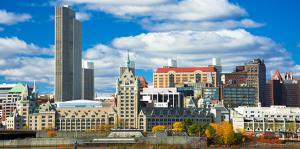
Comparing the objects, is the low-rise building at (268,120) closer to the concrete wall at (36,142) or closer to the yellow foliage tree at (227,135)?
the yellow foliage tree at (227,135)

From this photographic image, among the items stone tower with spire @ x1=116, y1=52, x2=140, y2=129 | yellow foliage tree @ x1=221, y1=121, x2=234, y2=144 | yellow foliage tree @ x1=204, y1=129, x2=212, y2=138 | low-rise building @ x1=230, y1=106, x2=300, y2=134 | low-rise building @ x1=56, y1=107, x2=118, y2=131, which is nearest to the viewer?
yellow foliage tree @ x1=221, y1=121, x2=234, y2=144

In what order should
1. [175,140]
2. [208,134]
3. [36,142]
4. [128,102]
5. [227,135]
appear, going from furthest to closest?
[128,102] → [208,134] → [227,135] → [36,142] → [175,140]

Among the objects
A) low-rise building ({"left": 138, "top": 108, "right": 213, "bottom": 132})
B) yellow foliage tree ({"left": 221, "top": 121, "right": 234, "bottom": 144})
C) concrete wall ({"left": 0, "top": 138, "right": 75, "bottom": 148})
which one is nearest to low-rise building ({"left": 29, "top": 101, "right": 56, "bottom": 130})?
low-rise building ({"left": 138, "top": 108, "right": 213, "bottom": 132})

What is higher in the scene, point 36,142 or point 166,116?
point 166,116

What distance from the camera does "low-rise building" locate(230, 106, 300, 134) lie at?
18025cm

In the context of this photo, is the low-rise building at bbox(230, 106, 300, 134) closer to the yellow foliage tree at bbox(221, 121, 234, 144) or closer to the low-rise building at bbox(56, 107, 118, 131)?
the low-rise building at bbox(56, 107, 118, 131)

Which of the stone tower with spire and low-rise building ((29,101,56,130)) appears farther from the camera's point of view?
low-rise building ((29,101,56,130))

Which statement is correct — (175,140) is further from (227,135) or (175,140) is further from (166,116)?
(166,116)

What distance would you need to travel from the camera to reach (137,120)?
184250 millimetres

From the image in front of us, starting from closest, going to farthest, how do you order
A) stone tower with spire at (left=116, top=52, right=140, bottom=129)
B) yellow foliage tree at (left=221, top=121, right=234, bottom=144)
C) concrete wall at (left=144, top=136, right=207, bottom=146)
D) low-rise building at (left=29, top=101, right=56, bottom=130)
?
concrete wall at (left=144, top=136, right=207, bottom=146) < yellow foliage tree at (left=221, top=121, right=234, bottom=144) < stone tower with spire at (left=116, top=52, right=140, bottom=129) < low-rise building at (left=29, top=101, right=56, bottom=130)

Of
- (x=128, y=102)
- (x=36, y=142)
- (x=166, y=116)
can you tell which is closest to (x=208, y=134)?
(x=36, y=142)

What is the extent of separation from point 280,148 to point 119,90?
241 ft

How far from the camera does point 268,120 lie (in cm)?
18400

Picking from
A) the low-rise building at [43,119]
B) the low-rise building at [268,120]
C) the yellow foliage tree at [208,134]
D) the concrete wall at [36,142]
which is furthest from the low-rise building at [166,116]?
the concrete wall at [36,142]
